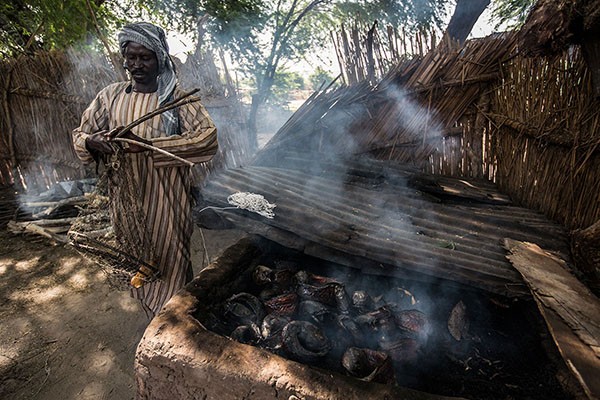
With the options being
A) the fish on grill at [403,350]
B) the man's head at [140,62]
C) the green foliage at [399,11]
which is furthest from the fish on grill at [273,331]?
the green foliage at [399,11]

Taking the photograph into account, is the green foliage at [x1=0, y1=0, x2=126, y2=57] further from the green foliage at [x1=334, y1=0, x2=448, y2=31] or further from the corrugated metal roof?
the green foliage at [x1=334, y1=0, x2=448, y2=31]

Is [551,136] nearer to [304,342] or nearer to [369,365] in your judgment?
[369,365]

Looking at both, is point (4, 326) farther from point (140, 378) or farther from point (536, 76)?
point (536, 76)

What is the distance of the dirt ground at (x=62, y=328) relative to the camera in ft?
8.68

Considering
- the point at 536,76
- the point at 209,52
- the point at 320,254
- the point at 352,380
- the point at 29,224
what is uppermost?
the point at 209,52

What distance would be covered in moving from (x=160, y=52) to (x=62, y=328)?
3.13m

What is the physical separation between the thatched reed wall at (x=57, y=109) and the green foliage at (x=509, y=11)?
35.3 feet

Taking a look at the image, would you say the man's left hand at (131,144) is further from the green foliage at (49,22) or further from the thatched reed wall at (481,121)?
the green foliage at (49,22)

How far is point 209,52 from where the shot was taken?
471cm

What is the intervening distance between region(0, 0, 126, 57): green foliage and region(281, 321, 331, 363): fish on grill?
6676mm

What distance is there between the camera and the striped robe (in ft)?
6.75

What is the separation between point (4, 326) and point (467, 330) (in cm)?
452

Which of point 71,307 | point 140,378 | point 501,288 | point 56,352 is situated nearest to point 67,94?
point 71,307

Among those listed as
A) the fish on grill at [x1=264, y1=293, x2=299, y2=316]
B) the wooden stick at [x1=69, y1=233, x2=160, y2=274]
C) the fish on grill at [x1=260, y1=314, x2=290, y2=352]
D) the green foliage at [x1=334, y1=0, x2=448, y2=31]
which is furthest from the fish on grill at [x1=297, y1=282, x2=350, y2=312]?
the green foliage at [x1=334, y1=0, x2=448, y2=31]
